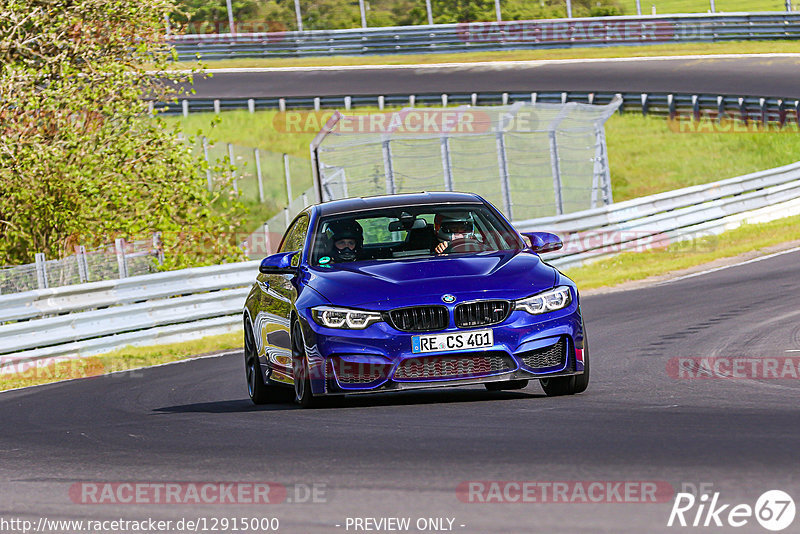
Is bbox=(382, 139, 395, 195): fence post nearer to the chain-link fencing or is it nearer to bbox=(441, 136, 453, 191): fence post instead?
the chain-link fencing

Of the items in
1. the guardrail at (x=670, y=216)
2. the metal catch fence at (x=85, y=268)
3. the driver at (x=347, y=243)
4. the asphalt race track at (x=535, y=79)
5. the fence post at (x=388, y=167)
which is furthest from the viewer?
the asphalt race track at (x=535, y=79)

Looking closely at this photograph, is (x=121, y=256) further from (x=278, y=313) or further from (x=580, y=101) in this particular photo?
(x=580, y=101)

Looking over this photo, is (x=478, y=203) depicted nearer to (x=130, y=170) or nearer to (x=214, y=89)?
(x=130, y=170)

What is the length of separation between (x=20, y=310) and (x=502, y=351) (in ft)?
29.5

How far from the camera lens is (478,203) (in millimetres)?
10820

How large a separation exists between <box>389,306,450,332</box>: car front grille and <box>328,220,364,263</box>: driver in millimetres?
1191

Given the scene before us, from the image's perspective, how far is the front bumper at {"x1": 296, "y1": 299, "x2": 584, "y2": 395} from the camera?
352 inches

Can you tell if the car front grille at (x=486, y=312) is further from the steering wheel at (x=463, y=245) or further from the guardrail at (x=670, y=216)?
the guardrail at (x=670, y=216)

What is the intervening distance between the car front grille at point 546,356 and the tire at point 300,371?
1.49 m

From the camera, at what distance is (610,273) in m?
22.4

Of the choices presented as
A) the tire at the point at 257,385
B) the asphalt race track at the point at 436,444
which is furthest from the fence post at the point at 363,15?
the tire at the point at 257,385

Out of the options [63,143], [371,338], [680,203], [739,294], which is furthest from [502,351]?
[680,203]

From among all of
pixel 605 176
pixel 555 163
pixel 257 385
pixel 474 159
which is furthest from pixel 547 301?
pixel 605 176

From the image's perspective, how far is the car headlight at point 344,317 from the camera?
29.6ft
